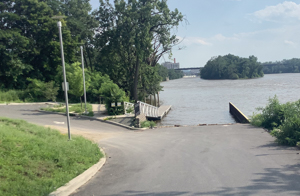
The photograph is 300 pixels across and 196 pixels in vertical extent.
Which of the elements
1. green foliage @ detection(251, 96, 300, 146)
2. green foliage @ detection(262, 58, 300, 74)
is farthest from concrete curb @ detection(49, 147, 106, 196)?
green foliage @ detection(262, 58, 300, 74)

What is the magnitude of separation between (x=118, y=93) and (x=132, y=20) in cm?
1358

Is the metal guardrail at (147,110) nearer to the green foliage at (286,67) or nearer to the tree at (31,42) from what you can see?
the tree at (31,42)

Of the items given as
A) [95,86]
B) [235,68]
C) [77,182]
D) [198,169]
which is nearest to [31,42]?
[95,86]

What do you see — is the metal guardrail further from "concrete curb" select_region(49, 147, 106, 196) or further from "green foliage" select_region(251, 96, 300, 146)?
"concrete curb" select_region(49, 147, 106, 196)

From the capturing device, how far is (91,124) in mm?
19141

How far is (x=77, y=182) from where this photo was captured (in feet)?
22.3

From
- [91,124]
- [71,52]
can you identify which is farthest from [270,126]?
[71,52]

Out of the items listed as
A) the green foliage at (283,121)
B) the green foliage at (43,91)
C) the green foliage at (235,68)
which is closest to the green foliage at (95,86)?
the green foliage at (43,91)

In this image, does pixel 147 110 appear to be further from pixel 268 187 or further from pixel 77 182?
pixel 268 187

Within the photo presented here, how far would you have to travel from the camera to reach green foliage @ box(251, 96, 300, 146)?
11.1 metres

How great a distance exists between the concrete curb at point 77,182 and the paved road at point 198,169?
15cm

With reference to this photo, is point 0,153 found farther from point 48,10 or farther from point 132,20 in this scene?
point 48,10

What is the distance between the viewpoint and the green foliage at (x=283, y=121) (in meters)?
11.1

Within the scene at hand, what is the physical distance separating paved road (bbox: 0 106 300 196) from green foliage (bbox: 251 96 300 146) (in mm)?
547
